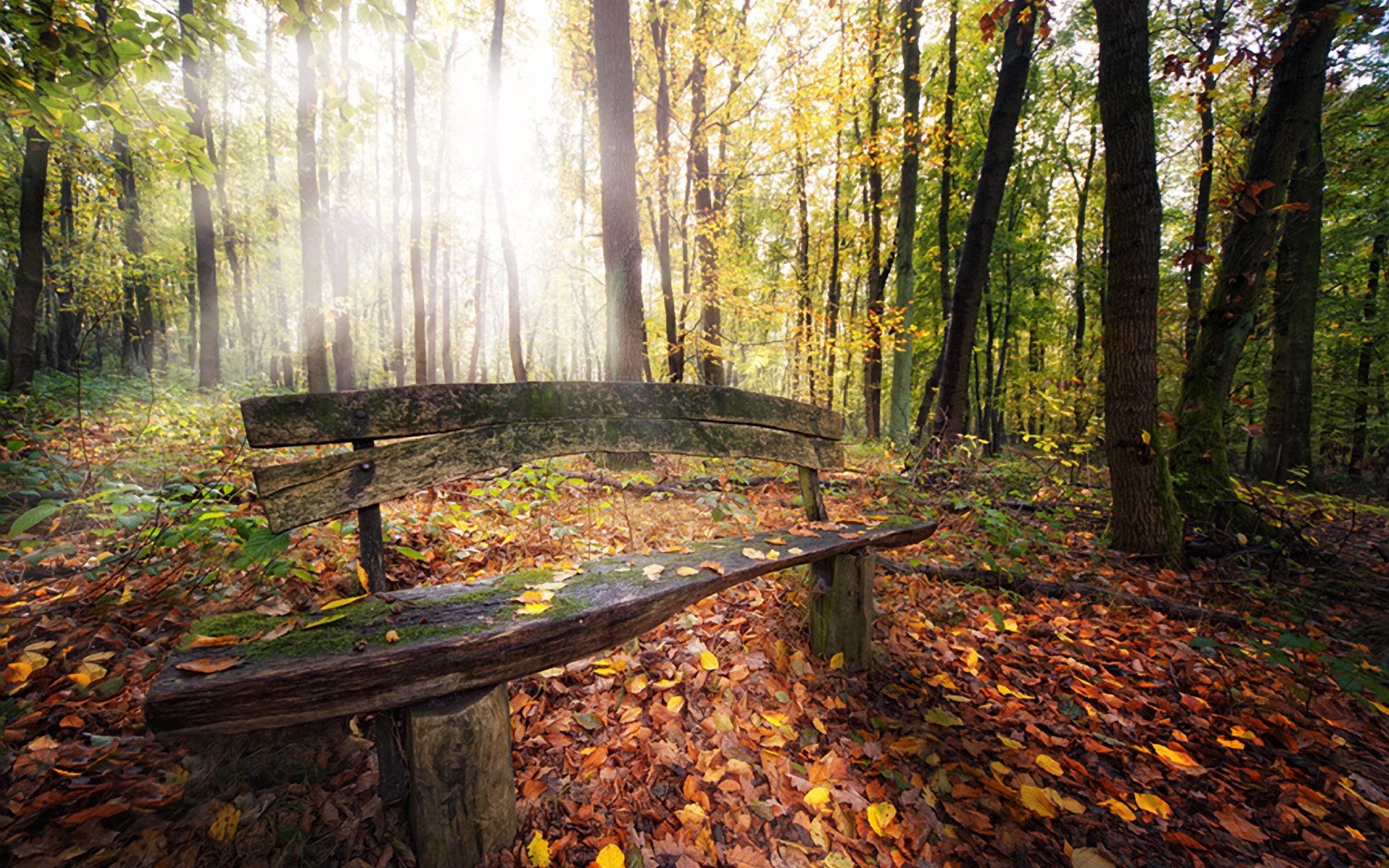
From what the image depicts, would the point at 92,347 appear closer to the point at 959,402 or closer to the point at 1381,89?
the point at 959,402

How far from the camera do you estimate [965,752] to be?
205 centimetres

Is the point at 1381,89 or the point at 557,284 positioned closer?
the point at 1381,89

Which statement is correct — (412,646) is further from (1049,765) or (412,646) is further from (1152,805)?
(1152,805)

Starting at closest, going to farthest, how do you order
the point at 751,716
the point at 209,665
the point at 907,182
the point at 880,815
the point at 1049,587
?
the point at 209,665
the point at 880,815
the point at 751,716
the point at 1049,587
the point at 907,182

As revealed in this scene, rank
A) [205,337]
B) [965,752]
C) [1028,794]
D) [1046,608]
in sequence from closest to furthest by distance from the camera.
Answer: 1. [1028,794]
2. [965,752]
3. [1046,608]
4. [205,337]

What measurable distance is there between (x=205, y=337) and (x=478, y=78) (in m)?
10.00

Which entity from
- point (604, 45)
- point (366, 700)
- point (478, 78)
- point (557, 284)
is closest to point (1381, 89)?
point (604, 45)

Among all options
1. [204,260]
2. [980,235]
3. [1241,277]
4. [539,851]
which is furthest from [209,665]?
[204,260]

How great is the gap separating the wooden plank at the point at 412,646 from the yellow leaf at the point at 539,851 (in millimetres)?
556

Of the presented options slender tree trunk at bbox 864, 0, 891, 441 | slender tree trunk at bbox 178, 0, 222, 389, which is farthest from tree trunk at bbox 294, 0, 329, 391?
slender tree trunk at bbox 864, 0, 891, 441

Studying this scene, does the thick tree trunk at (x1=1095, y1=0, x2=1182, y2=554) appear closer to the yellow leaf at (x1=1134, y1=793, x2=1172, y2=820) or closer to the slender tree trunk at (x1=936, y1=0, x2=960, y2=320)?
the yellow leaf at (x1=1134, y1=793, x2=1172, y2=820)

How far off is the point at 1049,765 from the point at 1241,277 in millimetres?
4571

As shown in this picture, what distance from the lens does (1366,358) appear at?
10586 millimetres

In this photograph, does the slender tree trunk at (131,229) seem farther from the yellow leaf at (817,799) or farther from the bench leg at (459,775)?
the yellow leaf at (817,799)
